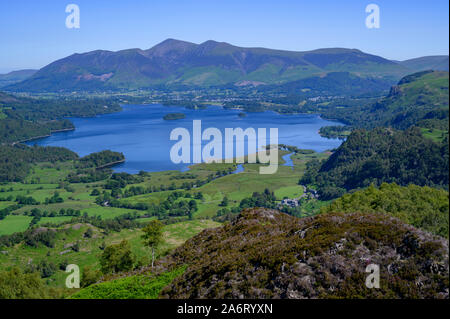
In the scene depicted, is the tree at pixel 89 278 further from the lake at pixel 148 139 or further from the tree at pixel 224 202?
the lake at pixel 148 139

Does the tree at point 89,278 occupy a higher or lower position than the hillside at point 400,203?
lower

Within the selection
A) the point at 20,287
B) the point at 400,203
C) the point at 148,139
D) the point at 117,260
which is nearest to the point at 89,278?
the point at 117,260

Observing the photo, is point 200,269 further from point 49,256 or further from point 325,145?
point 325,145

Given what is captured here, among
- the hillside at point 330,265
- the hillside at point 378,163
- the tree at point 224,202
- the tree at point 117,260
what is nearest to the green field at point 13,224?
the tree at point 224,202

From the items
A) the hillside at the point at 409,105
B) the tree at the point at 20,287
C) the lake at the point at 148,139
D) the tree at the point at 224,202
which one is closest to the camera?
the tree at the point at 20,287

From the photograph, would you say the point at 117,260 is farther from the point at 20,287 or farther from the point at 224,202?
the point at 224,202

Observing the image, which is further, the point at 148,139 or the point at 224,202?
the point at 148,139
